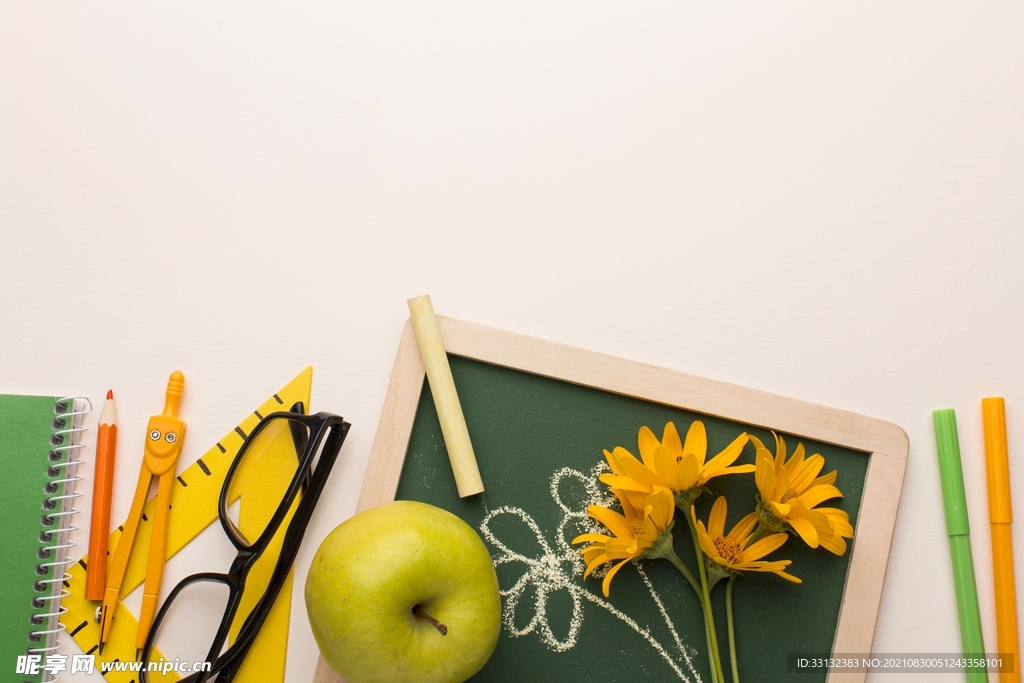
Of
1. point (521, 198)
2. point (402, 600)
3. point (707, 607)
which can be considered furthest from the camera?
point (521, 198)

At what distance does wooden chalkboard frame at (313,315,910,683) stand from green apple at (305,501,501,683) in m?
0.11

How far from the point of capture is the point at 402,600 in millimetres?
625

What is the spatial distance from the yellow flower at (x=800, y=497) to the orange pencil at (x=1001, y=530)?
0.18 meters

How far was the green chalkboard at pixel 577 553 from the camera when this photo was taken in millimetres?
745

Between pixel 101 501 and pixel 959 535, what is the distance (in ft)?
3.13

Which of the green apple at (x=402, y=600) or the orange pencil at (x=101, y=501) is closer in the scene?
the green apple at (x=402, y=600)

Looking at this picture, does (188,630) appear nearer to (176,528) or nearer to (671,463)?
(176,528)

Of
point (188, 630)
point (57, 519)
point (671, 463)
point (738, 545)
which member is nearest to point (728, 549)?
point (738, 545)

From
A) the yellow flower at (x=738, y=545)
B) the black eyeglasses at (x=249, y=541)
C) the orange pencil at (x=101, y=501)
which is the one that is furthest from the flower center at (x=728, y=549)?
the orange pencil at (x=101, y=501)

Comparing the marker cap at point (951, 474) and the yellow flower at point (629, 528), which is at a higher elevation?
the marker cap at point (951, 474)

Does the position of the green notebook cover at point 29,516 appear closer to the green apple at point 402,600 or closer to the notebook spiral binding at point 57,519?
the notebook spiral binding at point 57,519

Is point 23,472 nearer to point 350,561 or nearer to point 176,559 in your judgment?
A: point 176,559

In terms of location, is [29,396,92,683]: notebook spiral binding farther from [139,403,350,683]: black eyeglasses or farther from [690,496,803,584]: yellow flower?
[690,496,803,584]: yellow flower

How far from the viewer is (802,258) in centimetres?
83
